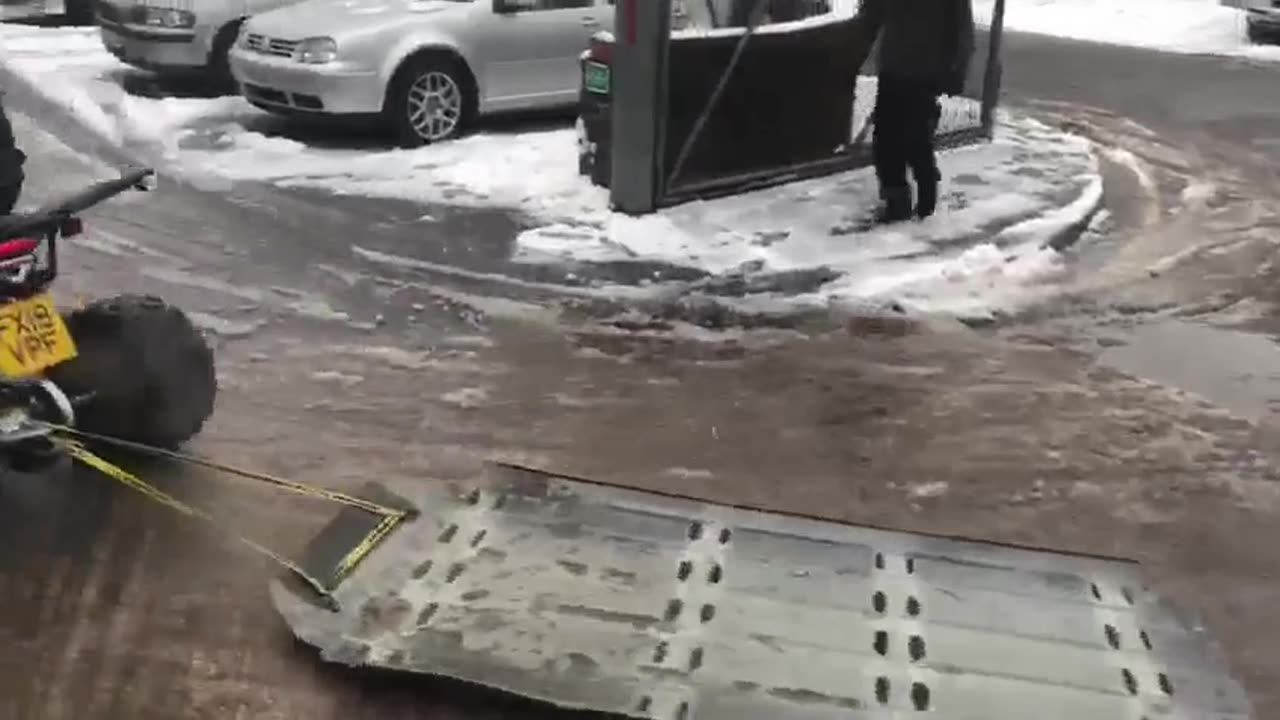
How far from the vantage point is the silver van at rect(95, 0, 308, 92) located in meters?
13.1

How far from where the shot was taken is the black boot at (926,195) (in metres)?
9.10

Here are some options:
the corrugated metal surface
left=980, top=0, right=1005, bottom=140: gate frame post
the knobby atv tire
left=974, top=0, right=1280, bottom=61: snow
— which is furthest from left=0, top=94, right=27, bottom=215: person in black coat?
left=974, top=0, right=1280, bottom=61: snow

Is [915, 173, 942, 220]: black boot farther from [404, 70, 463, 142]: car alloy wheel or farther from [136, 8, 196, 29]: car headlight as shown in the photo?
[136, 8, 196, 29]: car headlight

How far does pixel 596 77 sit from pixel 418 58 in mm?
2516

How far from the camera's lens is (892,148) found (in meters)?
8.94

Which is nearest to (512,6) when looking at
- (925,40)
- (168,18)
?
(168,18)

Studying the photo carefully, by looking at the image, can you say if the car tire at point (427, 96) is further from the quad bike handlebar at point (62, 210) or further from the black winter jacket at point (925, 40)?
the quad bike handlebar at point (62, 210)

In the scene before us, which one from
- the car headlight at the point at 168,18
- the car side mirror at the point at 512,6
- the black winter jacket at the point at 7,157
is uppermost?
the black winter jacket at the point at 7,157

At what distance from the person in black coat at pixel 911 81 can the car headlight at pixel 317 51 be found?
A: 4.27 m

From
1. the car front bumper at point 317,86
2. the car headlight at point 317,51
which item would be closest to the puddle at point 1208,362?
the car front bumper at point 317,86

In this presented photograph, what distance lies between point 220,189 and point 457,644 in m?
6.79

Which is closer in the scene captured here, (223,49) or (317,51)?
(317,51)

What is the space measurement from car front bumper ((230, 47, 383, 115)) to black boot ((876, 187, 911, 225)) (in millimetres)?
4328

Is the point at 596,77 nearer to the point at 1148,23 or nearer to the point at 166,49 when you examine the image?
the point at 166,49
